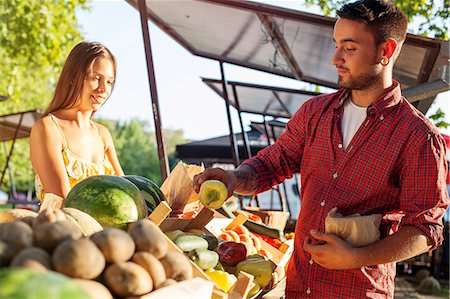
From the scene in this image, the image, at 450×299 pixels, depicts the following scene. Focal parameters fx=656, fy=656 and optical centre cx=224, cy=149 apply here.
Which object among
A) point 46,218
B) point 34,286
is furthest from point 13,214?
point 34,286

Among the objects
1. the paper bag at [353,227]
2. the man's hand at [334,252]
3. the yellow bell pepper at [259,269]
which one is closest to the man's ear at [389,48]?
the paper bag at [353,227]

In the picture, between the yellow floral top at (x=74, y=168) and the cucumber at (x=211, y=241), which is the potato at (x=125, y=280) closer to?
the cucumber at (x=211, y=241)

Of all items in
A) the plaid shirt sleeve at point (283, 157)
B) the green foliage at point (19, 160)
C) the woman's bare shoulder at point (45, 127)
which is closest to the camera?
the plaid shirt sleeve at point (283, 157)

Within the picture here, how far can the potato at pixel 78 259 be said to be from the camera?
1.55 m

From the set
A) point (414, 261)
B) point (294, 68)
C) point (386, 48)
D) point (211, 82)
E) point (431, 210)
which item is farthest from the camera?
point (414, 261)

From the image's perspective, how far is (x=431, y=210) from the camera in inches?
114

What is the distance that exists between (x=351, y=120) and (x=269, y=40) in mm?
3474

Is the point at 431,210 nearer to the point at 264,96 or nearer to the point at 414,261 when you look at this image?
the point at 264,96

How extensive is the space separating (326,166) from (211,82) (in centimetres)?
655

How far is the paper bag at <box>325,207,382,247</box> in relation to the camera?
2816mm

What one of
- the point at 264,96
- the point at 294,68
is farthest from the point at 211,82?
the point at 294,68

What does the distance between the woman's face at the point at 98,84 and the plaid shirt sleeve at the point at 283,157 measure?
979mm

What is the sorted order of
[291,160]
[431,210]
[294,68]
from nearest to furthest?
[431,210] → [291,160] → [294,68]

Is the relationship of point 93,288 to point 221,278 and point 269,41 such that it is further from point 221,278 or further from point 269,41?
point 269,41
